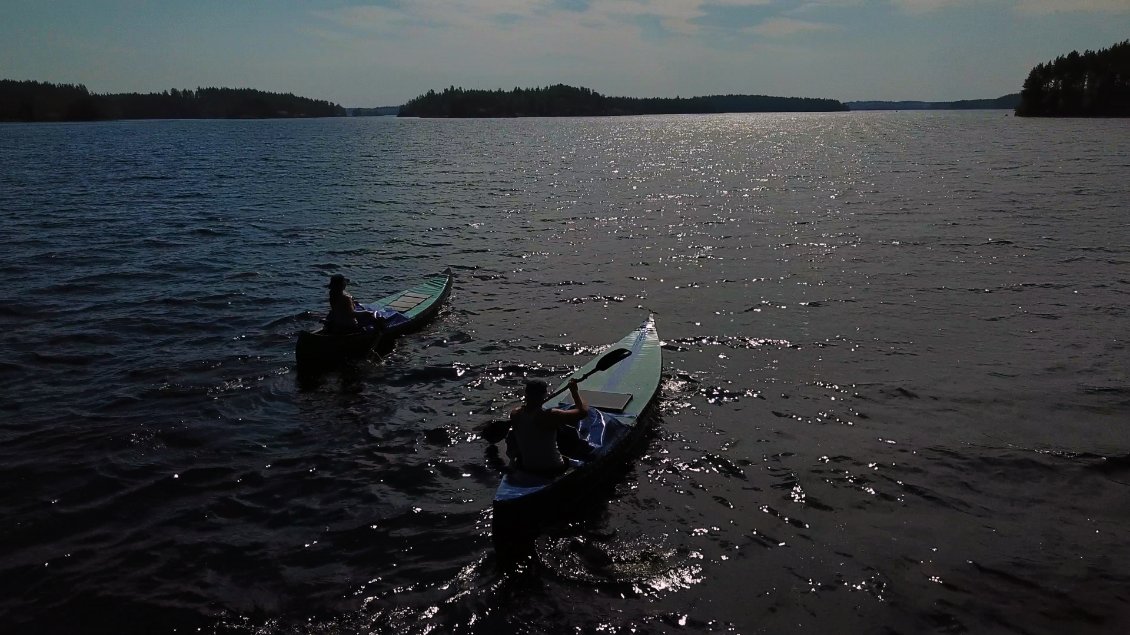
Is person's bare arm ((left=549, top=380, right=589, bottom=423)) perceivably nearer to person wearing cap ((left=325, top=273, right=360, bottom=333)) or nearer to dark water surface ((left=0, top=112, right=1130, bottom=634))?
dark water surface ((left=0, top=112, right=1130, bottom=634))

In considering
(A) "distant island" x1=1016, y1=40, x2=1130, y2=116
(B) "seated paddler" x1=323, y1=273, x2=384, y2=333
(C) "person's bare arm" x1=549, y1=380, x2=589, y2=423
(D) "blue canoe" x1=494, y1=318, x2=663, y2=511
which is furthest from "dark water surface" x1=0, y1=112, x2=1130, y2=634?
(A) "distant island" x1=1016, y1=40, x2=1130, y2=116

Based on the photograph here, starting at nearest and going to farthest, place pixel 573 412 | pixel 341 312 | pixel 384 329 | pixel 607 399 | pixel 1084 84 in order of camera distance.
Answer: pixel 573 412
pixel 607 399
pixel 341 312
pixel 384 329
pixel 1084 84

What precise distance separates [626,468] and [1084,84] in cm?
16613

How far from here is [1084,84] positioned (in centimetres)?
13588

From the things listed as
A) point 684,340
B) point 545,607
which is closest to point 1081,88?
A: point 684,340

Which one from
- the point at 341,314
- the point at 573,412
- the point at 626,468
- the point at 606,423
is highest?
the point at 341,314

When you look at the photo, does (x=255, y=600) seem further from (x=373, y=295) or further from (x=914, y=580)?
(x=373, y=295)

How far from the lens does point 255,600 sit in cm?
866

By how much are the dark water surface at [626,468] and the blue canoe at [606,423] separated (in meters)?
0.50

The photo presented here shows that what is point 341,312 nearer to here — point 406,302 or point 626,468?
point 406,302

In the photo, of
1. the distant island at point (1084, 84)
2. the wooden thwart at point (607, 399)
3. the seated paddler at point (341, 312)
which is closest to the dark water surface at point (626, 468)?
the wooden thwart at point (607, 399)

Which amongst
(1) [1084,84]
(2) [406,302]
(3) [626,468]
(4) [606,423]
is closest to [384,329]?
(2) [406,302]

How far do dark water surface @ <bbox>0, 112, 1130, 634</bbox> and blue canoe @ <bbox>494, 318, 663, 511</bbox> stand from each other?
495 millimetres

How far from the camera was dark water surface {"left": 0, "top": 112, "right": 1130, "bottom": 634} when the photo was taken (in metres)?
8.71
